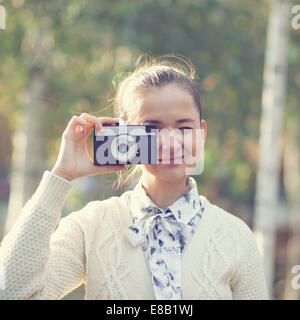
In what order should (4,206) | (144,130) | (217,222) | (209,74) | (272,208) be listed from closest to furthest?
(144,130), (217,222), (272,208), (209,74), (4,206)

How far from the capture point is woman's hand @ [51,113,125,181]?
1.40 m

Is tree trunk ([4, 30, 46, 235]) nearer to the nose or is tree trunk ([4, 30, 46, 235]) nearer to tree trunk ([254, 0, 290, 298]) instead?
tree trunk ([254, 0, 290, 298])

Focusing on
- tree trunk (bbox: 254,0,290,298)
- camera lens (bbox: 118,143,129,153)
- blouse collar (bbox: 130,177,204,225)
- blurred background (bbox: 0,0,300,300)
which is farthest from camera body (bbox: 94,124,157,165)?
tree trunk (bbox: 254,0,290,298)

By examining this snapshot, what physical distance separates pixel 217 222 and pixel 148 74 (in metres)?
0.51

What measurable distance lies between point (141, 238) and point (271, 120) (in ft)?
7.24

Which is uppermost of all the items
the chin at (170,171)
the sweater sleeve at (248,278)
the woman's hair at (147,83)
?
the woman's hair at (147,83)

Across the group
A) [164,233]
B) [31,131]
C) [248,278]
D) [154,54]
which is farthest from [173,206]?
[31,131]

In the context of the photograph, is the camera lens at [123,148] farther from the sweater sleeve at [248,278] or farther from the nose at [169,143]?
the sweater sleeve at [248,278]

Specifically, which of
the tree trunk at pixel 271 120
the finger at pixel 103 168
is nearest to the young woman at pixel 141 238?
the finger at pixel 103 168

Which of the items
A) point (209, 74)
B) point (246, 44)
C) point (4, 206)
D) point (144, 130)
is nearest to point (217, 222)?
point (144, 130)

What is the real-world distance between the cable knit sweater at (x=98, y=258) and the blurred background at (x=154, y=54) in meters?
1.84

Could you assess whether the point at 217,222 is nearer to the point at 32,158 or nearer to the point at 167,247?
the point at 167,247

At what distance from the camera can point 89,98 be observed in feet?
12.7

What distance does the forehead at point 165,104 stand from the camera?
140 centimetres
